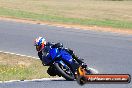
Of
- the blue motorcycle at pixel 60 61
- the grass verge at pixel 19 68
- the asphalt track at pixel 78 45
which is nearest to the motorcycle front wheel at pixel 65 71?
the blue motorcycle at pixel 60 61

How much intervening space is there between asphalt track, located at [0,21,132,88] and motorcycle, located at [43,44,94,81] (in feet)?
9.05

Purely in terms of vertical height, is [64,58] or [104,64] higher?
[64,58]

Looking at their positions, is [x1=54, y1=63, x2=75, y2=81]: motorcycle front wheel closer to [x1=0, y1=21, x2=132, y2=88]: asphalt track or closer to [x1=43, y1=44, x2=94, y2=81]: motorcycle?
[x1=43, y1=44, x2=94, y2=81]: motorcycle

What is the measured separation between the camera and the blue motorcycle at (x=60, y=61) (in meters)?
9.62

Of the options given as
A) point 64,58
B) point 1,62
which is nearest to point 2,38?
point 1,62

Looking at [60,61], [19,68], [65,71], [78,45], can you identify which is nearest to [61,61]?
[60,61]

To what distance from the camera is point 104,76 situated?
8.16m

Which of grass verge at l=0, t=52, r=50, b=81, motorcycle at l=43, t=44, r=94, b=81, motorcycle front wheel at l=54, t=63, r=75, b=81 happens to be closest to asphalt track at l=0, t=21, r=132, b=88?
grass verge at l=0, t=52, r=50, b=81

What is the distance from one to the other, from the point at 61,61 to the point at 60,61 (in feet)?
0.10

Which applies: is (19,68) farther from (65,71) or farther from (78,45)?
(78,45)

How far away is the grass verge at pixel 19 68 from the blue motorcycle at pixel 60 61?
4.31 metres

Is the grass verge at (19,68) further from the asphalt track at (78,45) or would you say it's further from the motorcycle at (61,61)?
the motorcycle at (61,61)

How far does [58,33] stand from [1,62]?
1184cm

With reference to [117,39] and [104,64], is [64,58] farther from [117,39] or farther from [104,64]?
[117,39]
